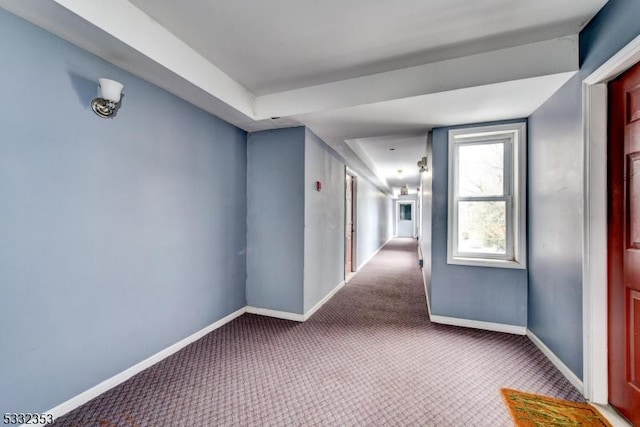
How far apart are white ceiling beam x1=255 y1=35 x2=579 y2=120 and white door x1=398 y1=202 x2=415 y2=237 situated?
462 inches

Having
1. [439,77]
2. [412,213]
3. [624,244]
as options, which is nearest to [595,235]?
[624,244]

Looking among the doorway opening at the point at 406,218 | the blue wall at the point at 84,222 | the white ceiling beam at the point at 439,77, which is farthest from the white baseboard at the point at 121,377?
the doorway opening at the point at 406,218

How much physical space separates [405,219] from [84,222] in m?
13.3

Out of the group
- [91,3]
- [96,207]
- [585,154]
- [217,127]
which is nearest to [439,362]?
[585,154]

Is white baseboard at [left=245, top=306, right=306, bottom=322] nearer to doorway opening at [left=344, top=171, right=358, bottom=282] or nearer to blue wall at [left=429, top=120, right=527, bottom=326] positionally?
blue wall at [left=429, top=120, right=527, bottom=326]

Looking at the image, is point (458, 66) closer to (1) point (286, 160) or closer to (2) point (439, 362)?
(1) point (286, 160)

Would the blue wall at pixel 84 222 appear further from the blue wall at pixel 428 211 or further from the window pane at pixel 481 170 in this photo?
the window pane at pixel 481 170

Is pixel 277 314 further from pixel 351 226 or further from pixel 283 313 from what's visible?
pixel 351 226

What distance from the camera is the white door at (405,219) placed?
43.6ft

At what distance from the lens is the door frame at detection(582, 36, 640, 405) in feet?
5.31

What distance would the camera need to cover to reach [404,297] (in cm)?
388

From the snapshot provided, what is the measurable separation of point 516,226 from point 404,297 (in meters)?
1.82

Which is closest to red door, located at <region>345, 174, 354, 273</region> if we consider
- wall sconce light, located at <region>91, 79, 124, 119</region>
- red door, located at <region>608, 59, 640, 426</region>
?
red door, located at <region>608, 59, 640, 426</region>

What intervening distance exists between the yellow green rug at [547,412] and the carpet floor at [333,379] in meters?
0.07
